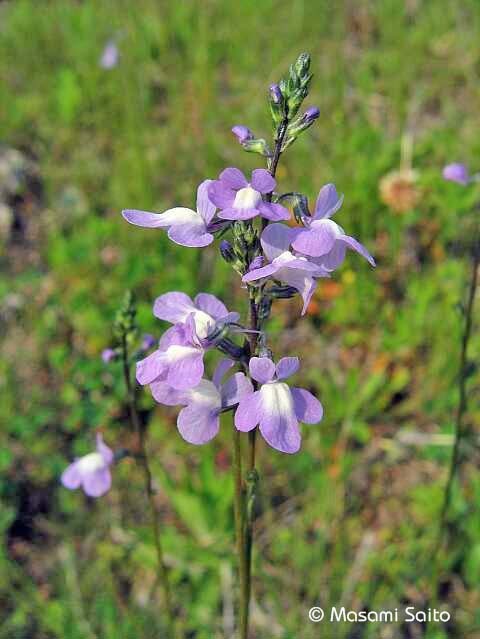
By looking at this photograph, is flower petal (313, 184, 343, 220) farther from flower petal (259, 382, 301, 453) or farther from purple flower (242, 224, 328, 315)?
flower petal (259, 382, 301, 453)

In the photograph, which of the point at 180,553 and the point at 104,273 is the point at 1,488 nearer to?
the point at 180,553

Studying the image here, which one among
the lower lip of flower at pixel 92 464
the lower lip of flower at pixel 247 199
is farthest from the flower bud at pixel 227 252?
the lower lip of flower at pixel 92 464

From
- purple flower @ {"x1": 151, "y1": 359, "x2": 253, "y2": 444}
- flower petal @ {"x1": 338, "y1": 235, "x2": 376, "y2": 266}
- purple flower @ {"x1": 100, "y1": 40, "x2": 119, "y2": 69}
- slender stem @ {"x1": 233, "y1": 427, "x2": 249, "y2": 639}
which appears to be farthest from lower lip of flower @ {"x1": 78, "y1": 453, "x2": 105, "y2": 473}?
purple flower @ {"x1": 100, "y1": 40, "x2": 119, "y2": 69}

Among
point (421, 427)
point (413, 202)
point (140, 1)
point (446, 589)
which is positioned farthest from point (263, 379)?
point (140, 1)

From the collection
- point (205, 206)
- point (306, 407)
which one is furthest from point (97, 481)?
point (205, 206)

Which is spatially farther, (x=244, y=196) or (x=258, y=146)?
(x=258, y=146)

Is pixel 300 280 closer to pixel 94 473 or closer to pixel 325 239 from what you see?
pixel 325 239
